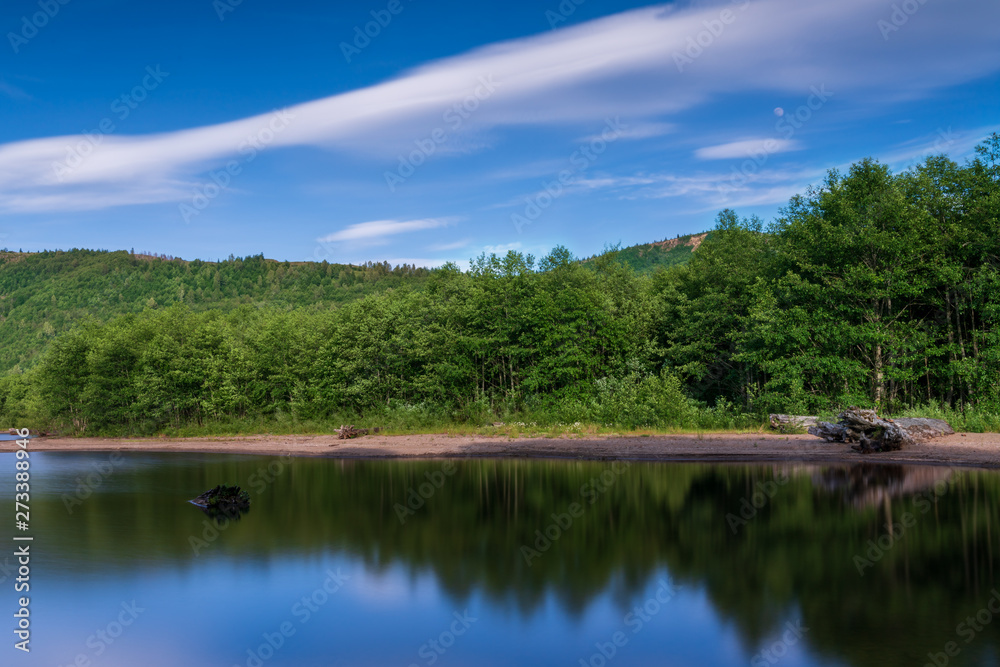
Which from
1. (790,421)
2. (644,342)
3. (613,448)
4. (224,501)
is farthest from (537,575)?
(644,342)

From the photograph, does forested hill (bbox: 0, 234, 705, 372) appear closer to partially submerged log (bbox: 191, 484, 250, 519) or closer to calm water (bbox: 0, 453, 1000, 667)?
partially submerged log (bbox: 191, 484, 250, 519)

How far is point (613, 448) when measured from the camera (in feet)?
94.7

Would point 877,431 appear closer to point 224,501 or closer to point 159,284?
point 224,501

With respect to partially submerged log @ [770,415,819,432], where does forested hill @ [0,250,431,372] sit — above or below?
above

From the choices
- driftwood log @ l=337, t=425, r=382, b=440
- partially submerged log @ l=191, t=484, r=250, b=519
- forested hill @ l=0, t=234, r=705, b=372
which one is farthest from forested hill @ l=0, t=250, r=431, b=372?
partially submerged log @ l=191, t=484, r=250, b=519

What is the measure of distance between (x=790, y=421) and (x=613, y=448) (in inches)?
324

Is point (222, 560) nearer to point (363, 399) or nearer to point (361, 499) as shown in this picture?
point (361, 499)

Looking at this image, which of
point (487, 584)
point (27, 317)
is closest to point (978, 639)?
point (487, 584)

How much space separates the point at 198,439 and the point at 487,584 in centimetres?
3687

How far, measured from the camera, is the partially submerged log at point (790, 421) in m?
29.6

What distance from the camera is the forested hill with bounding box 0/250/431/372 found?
120 metres

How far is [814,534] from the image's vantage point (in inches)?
559

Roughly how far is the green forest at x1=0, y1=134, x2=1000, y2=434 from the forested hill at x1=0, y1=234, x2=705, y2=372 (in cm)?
6033

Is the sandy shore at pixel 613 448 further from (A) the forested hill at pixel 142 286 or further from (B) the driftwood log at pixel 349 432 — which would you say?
(A) the forested hill at pixel 142 286
